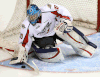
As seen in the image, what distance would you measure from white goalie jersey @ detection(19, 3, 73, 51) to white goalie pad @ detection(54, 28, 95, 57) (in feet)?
0.58

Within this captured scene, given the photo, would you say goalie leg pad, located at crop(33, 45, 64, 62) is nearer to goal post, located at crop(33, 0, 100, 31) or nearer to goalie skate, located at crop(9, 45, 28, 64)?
goalie skate, located at crop(9, 45, 28, 64)

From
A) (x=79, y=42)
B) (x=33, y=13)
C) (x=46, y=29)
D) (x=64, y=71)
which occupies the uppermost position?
(x=33, y=13)

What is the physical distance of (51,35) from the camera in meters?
2.41

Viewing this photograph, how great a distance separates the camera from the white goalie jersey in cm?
226

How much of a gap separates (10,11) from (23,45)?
47.7 inches

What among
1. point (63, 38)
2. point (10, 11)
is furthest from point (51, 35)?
point (10, 11)

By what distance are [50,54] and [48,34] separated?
0.70 ft

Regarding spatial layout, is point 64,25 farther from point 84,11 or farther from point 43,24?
point 84,11

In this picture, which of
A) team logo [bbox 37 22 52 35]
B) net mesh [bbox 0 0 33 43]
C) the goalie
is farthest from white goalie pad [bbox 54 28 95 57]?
net mesh [bbox 0 0 33 43]

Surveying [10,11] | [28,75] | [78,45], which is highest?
[10,11]

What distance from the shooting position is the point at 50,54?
90.0 inches

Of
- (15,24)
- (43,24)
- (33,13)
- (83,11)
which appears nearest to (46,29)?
(43,24)

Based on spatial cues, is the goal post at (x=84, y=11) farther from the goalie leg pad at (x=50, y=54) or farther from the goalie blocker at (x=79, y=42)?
the goalie leg pad at (x=50, y=54)

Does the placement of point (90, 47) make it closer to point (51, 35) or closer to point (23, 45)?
point (51, 35)
